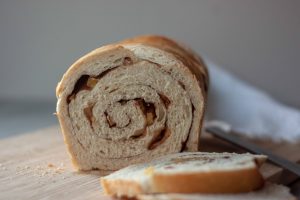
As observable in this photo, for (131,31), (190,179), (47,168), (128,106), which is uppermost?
(131,31)

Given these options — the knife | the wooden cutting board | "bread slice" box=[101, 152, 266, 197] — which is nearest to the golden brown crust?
"bread slice" box=[101, 152, 266, 197]

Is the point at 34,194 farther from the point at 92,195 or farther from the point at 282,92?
the point at 282,92

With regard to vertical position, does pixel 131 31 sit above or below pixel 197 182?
above

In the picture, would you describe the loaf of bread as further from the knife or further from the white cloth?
the white cloth

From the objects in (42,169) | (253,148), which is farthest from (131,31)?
(42,169)

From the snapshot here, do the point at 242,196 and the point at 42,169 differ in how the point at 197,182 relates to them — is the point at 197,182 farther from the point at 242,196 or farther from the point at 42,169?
the point at 42,169

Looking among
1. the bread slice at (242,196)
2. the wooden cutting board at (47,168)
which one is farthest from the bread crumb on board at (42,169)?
the bread slice at (242,196)
